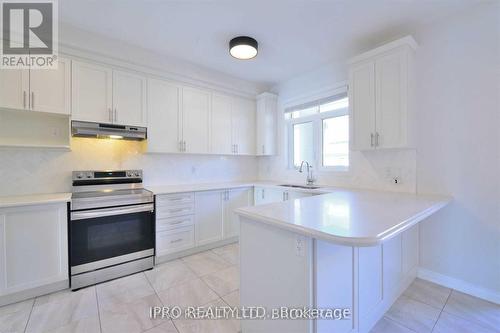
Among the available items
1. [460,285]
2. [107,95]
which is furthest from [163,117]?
[460,285]

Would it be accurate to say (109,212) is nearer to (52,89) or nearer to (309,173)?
(52,89)

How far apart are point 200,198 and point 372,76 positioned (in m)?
2.53

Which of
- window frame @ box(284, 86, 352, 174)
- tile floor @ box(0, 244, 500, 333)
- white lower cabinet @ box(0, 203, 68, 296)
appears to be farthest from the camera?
window frame @ box(284, 86, 352, 174)

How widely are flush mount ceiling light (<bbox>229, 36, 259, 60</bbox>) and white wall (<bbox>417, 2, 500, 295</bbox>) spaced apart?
1763 millimetres

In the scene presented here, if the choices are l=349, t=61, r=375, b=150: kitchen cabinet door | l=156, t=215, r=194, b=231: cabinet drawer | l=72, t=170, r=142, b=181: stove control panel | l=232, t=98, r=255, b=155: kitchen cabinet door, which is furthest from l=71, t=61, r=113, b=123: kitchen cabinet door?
l=349, t=61, r=375, b=150: kitchen cabinet door

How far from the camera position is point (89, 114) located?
8.11ft

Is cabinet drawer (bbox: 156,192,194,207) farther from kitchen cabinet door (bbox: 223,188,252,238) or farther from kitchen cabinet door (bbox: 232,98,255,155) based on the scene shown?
kitchen cabinet door (bbox: 232,98,255,155)

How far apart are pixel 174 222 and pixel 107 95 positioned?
1.72m

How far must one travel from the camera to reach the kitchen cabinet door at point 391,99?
85.6 inches

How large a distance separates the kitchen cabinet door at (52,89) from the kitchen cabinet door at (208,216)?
1770 millimetres

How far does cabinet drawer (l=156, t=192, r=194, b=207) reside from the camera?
104 inches

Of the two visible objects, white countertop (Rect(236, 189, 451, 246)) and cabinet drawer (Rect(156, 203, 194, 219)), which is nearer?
white countertop (Rect(236, 189, 451, 246))

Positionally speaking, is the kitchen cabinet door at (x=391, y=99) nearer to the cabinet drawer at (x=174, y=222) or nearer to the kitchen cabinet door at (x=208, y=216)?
the kitchen cabinet door at (x=208, y=216)

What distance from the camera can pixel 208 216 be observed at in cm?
306
